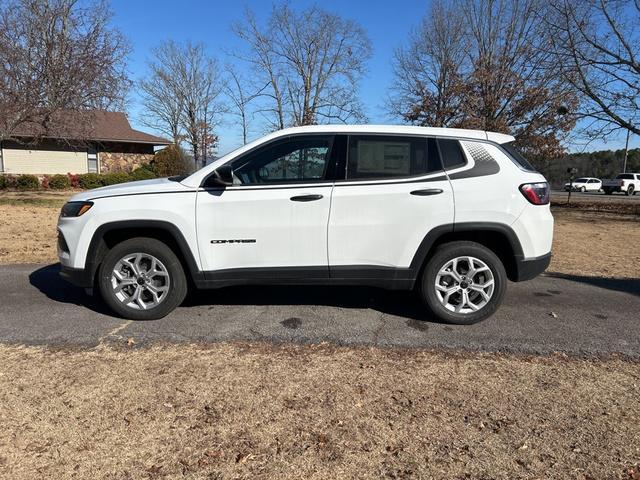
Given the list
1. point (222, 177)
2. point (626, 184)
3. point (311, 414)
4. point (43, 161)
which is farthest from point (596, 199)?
point (311, 414)

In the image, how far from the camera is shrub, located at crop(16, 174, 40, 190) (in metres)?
23.3

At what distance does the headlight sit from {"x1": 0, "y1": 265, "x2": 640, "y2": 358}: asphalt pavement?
1.03 meters

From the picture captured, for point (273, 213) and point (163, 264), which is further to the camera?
point (163, 264)

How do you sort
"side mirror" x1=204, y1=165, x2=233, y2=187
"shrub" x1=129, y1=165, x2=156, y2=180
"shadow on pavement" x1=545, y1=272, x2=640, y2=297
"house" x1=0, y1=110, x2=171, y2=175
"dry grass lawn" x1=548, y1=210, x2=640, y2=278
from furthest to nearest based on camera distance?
"shrub" x1=129, y1=165, x2=156, y2=180 < "house" x1=0, y1=110, x2=171, y2=175 < "dry grass lawn" x1=548, y1=210, x2=640, y2=278 < "shadow on pavement" x1=545, y1=272, x2=640, y2=297 < "side mirror" x1=204, y1=165, x2=233, y2=187

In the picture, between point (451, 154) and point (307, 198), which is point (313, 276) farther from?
point (451, 154)

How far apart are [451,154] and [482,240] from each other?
2.92 ft

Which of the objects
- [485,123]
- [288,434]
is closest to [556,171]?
[485,123]

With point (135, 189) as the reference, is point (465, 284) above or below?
below

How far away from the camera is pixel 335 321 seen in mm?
4688

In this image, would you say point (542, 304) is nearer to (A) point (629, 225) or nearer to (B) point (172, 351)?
(B) point (172, 351)

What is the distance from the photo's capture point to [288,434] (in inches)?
110

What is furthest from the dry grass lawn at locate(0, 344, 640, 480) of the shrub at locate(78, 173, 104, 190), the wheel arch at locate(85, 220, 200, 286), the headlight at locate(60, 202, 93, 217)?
the shrub at locate(78, 173, 104, 190)

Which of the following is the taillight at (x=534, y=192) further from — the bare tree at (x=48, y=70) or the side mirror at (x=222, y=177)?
the bare tree at (x=48, y=70)

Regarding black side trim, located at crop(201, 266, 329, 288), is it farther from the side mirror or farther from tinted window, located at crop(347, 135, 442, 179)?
tinted window, located at crop(347, 135, 442, 179)
